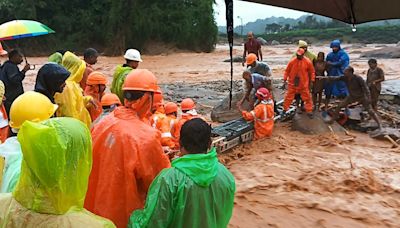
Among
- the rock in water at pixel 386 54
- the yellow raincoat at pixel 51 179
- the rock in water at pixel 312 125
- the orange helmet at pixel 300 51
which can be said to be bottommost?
the rock in water at pixel 386 54

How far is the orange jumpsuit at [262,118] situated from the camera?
8.34 m

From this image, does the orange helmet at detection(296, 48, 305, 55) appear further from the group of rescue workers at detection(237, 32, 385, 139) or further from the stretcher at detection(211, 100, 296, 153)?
the stretcher at detection(211, 100, 296, 153)

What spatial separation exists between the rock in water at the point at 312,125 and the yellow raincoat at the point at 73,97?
526 centimetres

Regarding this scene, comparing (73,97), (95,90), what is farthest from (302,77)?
(73,97)

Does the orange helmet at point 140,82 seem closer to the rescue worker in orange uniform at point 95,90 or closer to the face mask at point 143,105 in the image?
the face mask at point 143,105

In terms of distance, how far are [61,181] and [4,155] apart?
0.96 m

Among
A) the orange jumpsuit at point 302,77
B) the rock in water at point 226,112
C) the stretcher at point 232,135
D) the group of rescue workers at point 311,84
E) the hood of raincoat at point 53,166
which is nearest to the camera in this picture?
the hood of raincoat at point 53,166

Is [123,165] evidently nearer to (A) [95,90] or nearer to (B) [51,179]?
(B) [51,179]

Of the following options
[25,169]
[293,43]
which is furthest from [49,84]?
[293,43]

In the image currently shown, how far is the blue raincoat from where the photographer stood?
1041cm

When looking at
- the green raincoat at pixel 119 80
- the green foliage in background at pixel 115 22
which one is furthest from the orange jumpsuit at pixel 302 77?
the green foliage in background at pixel 115 22

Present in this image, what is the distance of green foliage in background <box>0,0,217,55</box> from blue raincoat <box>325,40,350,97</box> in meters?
21.6

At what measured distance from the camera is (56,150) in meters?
1.68

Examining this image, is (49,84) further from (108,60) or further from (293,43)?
(293,43)
